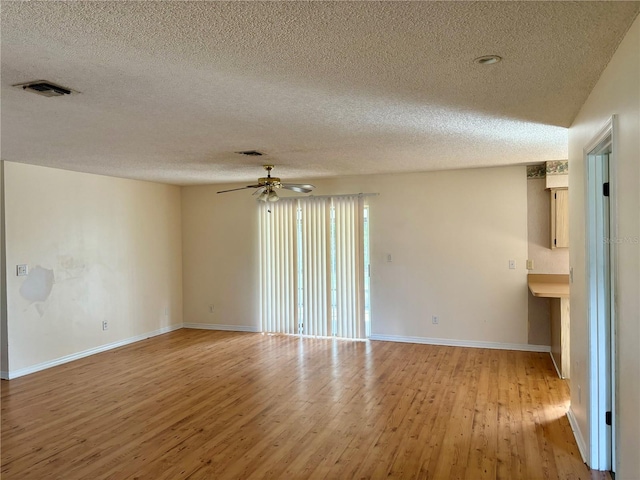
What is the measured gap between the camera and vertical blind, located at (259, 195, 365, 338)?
6832 mm

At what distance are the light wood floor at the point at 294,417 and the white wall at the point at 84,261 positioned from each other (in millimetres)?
461

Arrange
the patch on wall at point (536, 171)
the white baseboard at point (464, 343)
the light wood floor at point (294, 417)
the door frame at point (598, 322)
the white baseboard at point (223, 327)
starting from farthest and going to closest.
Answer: the white baseboard at point (223, 327), the white baseboard at point (464, 343), the patch on wall at point (536, 171), the light wood floor at point (294, 417), the door frame at point (598, 322)

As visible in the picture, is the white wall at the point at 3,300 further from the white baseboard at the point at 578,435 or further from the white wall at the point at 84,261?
the white baseboard at the point at 578,435

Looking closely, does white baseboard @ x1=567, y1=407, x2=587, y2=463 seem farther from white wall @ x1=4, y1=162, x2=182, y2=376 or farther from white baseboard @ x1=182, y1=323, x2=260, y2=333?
white wall @ x1=4, y1=162, x2=182, y2=376

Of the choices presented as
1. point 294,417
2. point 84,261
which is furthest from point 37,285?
point 294,417

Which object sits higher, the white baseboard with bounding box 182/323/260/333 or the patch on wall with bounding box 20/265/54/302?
the patch on wall with bounding box 20/265/54/302

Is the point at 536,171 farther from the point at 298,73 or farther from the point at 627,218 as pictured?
the point at 298,73

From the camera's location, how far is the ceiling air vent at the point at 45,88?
2514 mm

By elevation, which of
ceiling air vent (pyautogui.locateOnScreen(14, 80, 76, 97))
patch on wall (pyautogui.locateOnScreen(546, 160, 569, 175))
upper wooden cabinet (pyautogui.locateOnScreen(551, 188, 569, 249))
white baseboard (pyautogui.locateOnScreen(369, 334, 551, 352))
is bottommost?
white baseboard (pyautogui.locateOnScreen(369, 334, 551, 352))

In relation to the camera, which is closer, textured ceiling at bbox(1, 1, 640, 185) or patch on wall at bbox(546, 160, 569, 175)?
textured ceiling at bbox(1, 1, 640, 185)

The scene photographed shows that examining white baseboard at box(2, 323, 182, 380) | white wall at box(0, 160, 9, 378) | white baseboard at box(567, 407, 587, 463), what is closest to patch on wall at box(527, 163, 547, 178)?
white baseboard at box(567, 407, 587, 463)

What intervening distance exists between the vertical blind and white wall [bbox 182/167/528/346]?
0.27m

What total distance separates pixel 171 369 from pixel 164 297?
2.33 meters

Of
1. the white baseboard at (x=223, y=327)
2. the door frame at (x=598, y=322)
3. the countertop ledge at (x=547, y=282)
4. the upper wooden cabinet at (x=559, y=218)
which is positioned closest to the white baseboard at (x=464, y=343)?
the countertop ledge at (x=547, y=282)
